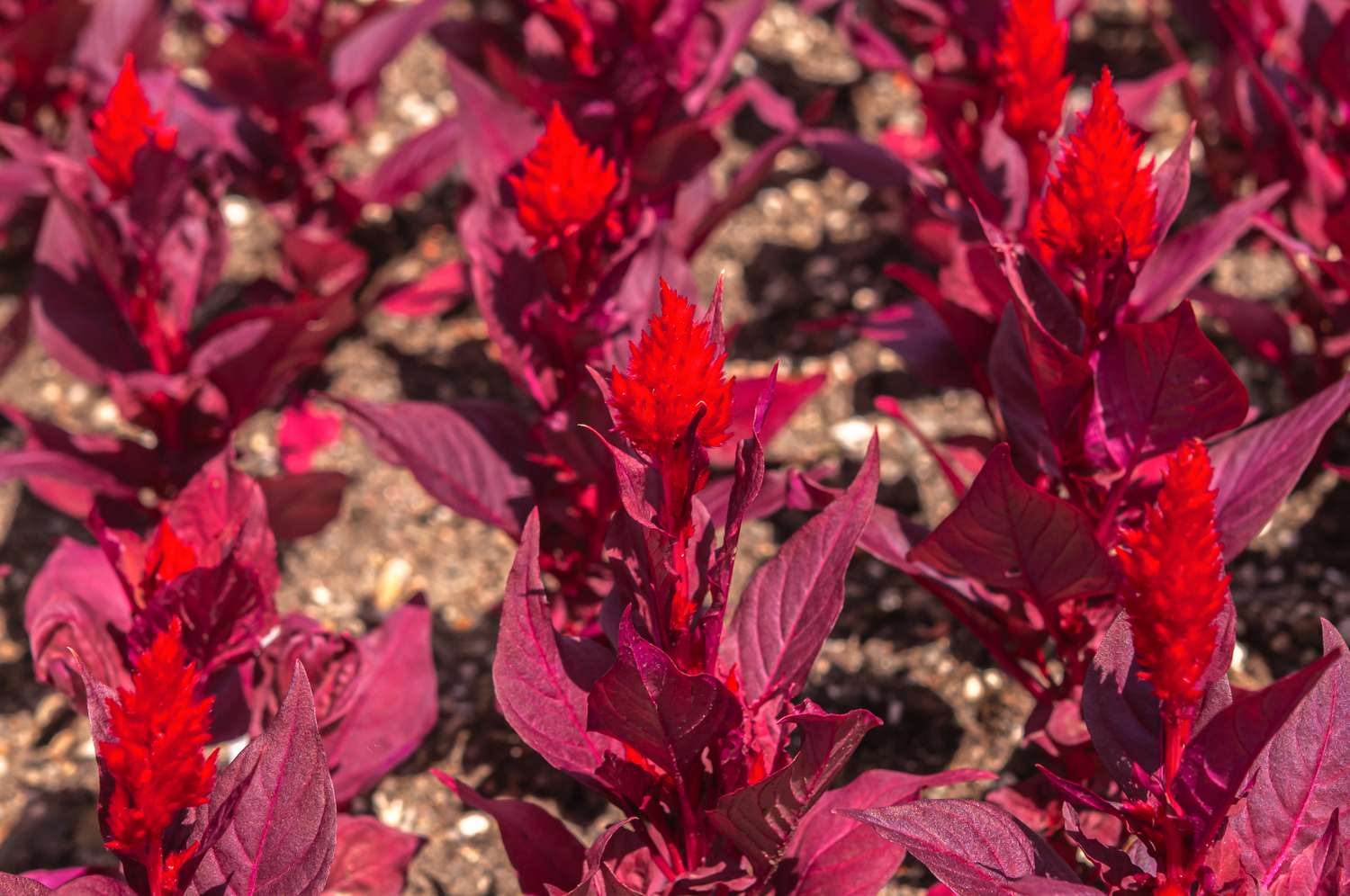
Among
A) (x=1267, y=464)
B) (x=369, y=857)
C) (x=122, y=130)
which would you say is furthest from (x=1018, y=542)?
(x=122, y=130)

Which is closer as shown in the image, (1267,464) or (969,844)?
(969,844)

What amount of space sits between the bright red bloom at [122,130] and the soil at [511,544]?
21.8 inches

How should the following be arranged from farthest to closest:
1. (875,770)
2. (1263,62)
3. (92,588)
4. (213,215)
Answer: (1263,62) < (213,215) < (92,588) < (875,770)

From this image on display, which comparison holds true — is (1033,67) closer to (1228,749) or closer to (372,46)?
(1228,749)

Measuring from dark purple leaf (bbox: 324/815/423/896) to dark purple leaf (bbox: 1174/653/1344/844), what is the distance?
1.02 m

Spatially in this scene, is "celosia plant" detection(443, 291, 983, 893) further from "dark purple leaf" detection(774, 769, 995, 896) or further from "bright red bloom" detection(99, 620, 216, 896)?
"bright red bloom" detection(99, 620, 216, 896)

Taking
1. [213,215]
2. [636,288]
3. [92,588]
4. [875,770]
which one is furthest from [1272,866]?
[213,215]

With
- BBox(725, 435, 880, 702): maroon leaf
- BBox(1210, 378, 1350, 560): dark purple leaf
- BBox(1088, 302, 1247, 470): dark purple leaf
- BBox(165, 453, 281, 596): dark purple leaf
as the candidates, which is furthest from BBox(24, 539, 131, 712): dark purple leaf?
BBox(1210, 378, 1350, 560): dark purple leaf

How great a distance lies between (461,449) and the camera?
2.12 metres

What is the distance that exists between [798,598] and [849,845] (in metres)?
0.31

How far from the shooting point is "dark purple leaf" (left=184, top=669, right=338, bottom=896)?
1.56 meters

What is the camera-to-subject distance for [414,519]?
273 centimetres

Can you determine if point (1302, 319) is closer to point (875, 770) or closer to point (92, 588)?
point (875, 770)

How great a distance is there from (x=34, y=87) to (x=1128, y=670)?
2.63m
